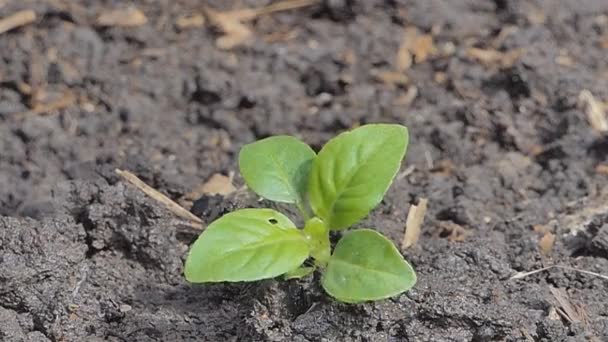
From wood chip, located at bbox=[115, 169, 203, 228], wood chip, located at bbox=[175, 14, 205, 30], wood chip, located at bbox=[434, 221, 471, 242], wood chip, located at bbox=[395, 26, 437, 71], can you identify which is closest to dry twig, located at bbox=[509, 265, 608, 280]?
wood chip, located at bbox=[434, 221, 471, 242]

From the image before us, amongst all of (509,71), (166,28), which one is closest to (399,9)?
(509,71)

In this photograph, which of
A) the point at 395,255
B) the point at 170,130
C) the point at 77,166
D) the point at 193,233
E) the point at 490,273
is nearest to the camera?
the point at 395,255

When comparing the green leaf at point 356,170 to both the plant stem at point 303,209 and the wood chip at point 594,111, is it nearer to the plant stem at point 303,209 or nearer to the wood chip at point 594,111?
the plant stem at point 303,209

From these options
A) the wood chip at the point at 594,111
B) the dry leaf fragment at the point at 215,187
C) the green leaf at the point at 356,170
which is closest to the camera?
the green leaf at the point at 356,170

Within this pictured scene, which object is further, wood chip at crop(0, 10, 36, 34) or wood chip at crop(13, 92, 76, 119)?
wood chip at crop(0, 10, 36, 34)

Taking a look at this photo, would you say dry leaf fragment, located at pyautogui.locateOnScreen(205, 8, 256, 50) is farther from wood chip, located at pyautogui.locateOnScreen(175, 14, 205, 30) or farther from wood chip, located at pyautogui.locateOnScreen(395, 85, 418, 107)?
wood chip, located at pyautogui.locateOnScreen(395, 85, 418, 107)

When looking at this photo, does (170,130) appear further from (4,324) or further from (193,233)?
(4,324)

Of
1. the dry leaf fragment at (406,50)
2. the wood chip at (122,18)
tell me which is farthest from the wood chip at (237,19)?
the dry leaf fragment at (406,50)

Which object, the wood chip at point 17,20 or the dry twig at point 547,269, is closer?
the dry twig at point 547,269
